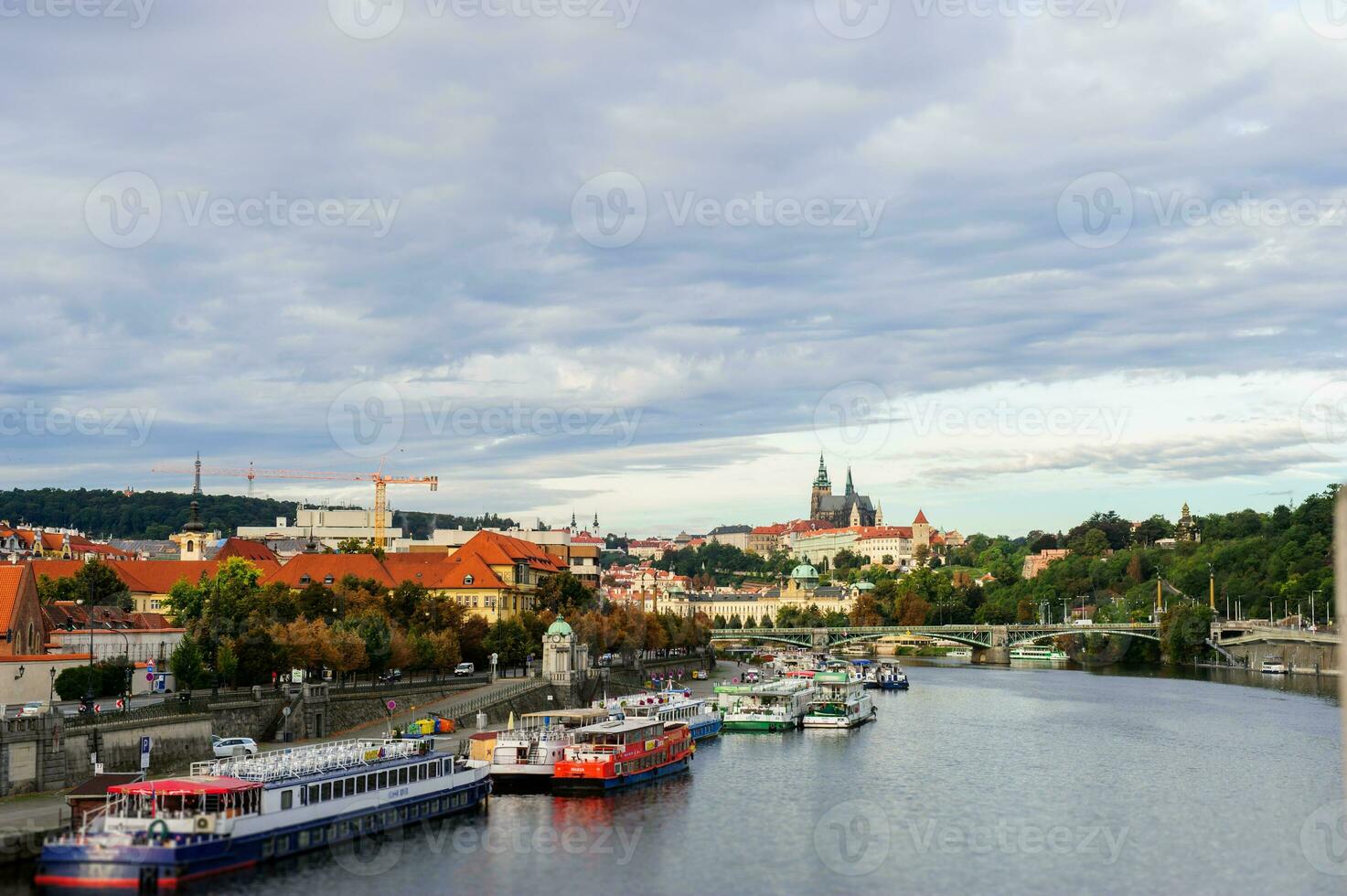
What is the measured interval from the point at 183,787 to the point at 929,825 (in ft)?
89.0

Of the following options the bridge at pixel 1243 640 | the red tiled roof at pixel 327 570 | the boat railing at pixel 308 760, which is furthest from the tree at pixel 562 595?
the boat railing at pixel 308 760

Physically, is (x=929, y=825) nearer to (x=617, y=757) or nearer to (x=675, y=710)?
(x=617, y=757)

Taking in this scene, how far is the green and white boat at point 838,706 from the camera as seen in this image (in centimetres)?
9525

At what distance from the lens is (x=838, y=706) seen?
9744cm

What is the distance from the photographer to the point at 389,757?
5441 centimetres

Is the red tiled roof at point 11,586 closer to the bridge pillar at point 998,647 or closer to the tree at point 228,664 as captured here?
the tree at point 228,664

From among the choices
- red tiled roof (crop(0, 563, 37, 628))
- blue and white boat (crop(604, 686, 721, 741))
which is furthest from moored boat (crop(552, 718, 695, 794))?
red tiled roof (crop(0, 563, 37, 628))

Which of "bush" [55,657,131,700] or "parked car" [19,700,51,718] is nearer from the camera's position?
"parked car" [19,700,51,718]

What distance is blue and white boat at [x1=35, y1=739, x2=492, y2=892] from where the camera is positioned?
136 ft

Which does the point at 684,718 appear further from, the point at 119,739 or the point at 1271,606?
the point at 1271,606

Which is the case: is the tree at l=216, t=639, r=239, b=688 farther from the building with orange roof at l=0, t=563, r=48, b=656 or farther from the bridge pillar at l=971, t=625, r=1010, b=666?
the bridge pillar at l=971, t=625, r=1010, b=666

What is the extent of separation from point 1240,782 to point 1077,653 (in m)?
132

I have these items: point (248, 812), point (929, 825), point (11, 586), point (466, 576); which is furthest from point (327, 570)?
point (248, 812)

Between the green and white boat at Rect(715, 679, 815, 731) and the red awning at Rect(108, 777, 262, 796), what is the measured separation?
51.8 m
